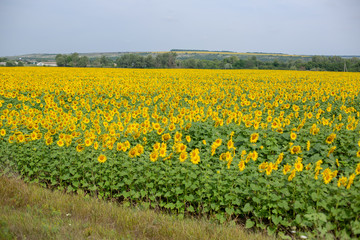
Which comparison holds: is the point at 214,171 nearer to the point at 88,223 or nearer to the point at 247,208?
the point at 247,208

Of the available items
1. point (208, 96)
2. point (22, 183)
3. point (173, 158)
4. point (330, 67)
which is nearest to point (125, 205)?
point (173, 158)

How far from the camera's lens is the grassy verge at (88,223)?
3.28 m

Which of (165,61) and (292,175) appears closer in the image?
(292,175)

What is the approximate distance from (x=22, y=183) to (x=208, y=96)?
25.6 feet

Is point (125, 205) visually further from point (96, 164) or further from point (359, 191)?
point (359, 191)

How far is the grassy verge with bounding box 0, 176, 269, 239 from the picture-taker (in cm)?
328

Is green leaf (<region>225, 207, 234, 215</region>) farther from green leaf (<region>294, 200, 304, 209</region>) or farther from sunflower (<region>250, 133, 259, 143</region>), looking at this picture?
sunflower (<region>250, 133, 259, 143</region>)

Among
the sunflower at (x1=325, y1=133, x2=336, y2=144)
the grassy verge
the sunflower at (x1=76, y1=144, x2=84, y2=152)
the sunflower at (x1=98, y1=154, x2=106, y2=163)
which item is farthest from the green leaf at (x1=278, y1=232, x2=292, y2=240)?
the sunflower at (x1=76, y1=144, x2=84, y2=152)

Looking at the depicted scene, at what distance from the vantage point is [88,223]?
358 cm

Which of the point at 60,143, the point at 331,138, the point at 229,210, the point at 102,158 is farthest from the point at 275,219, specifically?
the point at 60,143

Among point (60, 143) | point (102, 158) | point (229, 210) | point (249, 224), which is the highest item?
point (60, 143)

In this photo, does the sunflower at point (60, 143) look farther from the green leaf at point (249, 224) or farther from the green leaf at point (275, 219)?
the green leaf at point (275, 219)

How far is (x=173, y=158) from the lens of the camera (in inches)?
193

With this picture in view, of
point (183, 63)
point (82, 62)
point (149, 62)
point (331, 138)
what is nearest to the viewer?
point (331, 138)
